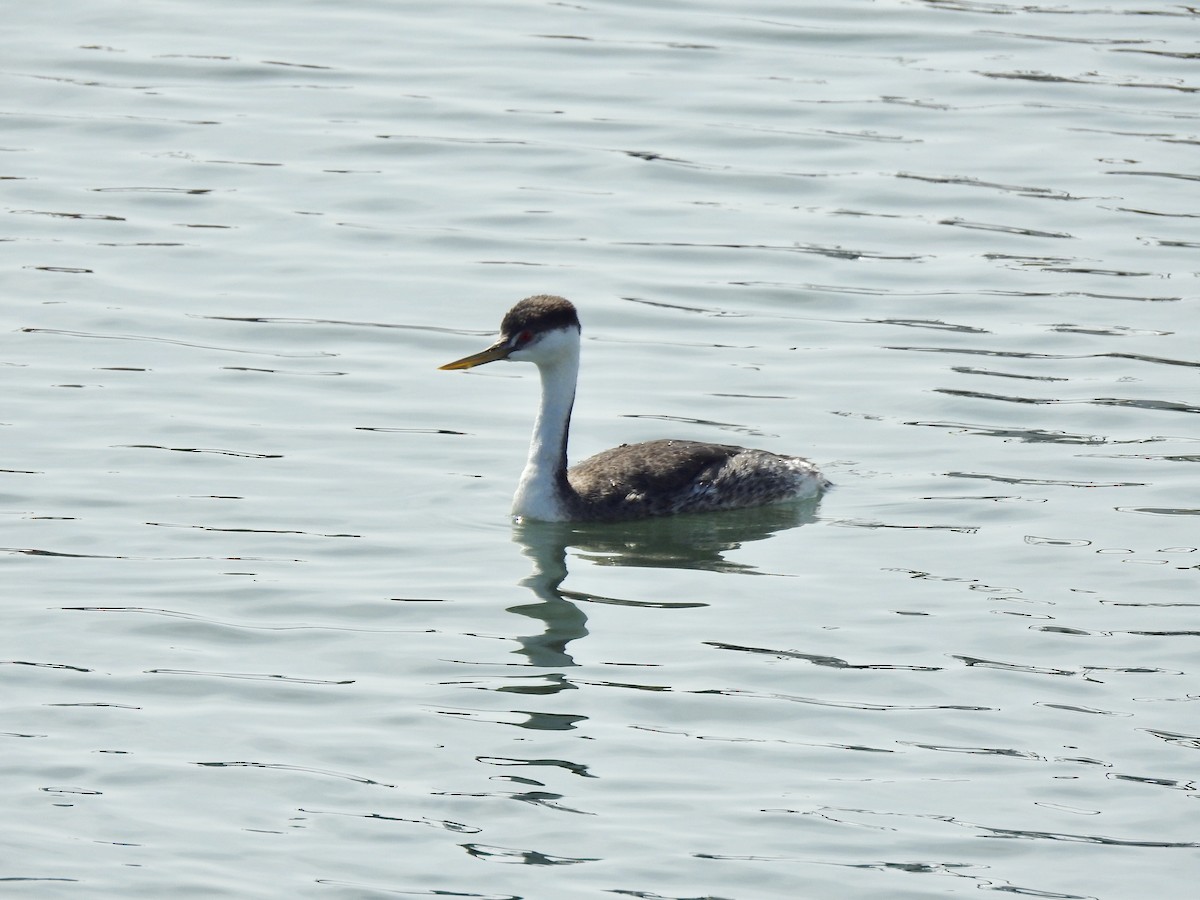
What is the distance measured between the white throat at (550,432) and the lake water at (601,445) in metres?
0.15

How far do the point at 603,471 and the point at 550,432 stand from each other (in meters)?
0.38

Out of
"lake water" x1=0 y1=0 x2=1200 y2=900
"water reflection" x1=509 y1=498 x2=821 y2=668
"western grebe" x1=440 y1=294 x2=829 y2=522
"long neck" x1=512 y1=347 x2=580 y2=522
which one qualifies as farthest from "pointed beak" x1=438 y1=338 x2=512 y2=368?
"water reflection" x1=509 y1=498 x2=821 y2=668

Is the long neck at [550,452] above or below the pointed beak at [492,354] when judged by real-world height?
below

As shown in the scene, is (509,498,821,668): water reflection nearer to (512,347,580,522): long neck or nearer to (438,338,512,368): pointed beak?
(512,347,580,522): long neck

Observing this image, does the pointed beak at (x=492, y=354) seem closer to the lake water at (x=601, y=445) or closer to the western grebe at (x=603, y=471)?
the western grebe at (x=603, y=471)

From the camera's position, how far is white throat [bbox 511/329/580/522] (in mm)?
12664

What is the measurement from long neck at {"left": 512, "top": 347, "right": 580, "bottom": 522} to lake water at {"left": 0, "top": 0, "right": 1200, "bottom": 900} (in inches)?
5.6

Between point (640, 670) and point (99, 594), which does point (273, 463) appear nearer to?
point (99, 594)

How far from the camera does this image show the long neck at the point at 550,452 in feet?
41.5

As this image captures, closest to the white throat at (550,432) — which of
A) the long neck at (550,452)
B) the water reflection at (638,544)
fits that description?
the long neck at (550,452)

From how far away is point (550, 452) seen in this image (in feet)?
41.8

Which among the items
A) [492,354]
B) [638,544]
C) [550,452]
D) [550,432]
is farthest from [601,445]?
[638,544]

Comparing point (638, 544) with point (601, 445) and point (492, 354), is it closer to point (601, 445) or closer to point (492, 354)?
point (492, 354)

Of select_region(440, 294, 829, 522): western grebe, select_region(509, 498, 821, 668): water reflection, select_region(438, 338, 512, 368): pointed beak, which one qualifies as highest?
select_region(438, 338, 512, 368): pointed beak
